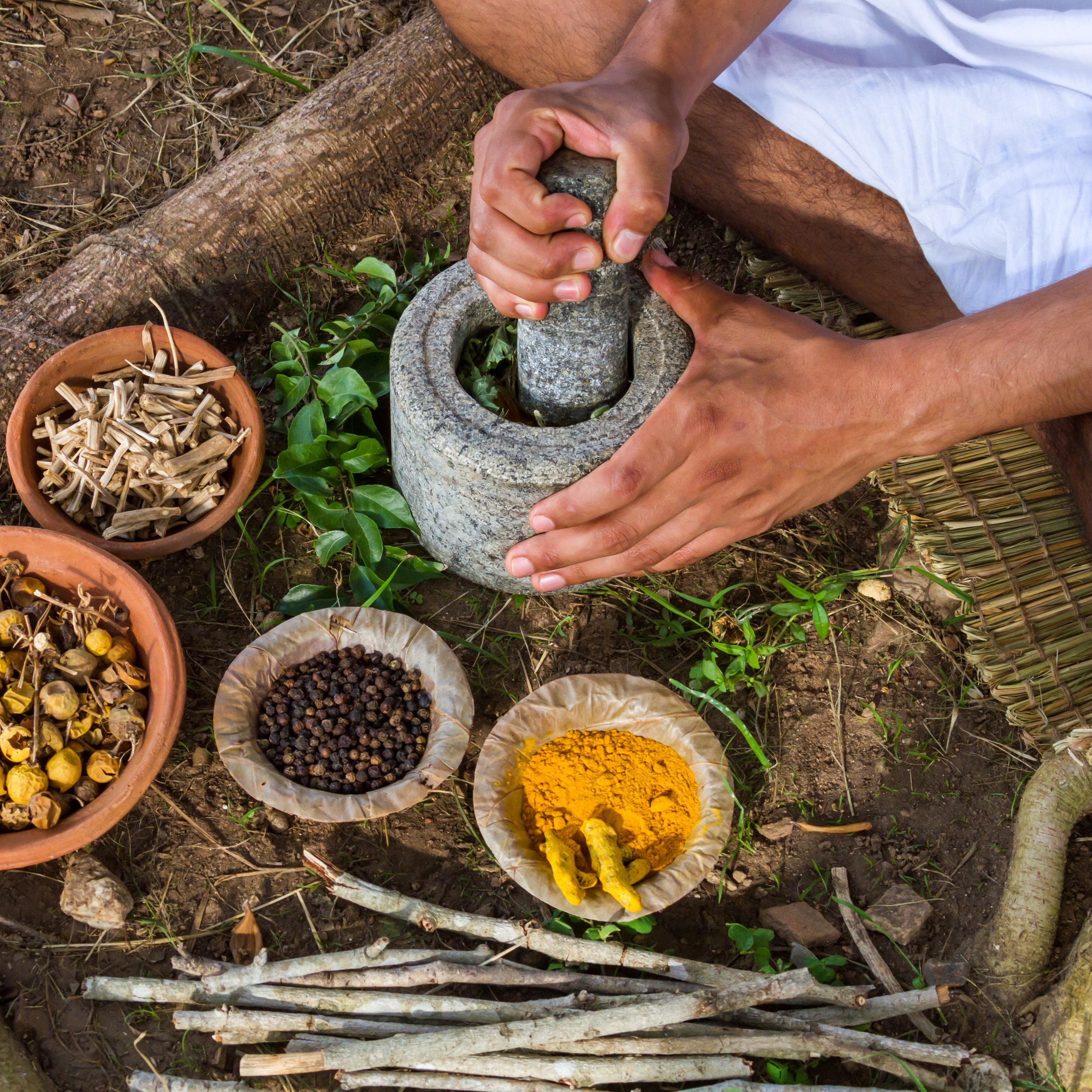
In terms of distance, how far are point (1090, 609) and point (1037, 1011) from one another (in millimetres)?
1003

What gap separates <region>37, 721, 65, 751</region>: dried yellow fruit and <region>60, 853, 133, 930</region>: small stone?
32 centimetres

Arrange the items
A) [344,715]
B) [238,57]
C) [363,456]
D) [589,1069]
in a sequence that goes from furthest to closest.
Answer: [238,57], [363,456], [344,715], [589,1069]

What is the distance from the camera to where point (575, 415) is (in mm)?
2406

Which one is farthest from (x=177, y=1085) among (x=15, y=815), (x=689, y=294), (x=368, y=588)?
(x=689, y=294)

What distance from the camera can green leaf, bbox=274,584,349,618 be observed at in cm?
266

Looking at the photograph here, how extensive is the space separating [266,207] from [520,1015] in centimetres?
253

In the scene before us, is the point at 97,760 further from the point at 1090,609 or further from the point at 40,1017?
the point at 1090,609

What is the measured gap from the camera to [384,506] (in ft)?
8.75

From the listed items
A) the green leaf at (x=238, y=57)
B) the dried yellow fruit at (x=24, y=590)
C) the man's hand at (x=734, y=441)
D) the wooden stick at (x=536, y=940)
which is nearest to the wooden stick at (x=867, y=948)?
the wooden stick at (x=536, y=940)

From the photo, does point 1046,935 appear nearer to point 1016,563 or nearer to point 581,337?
point 1016,563

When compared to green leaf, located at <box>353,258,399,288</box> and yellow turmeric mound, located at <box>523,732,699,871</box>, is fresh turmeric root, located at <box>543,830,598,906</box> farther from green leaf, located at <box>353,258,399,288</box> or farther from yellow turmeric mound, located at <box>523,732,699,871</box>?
green leaf, located at <box>353,258,399,288</box>

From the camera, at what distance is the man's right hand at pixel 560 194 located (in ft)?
5.81

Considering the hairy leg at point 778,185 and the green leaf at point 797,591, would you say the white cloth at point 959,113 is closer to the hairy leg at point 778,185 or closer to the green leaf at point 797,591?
the hairy leg at point 778,185

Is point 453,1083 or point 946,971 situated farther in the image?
point 946,971
